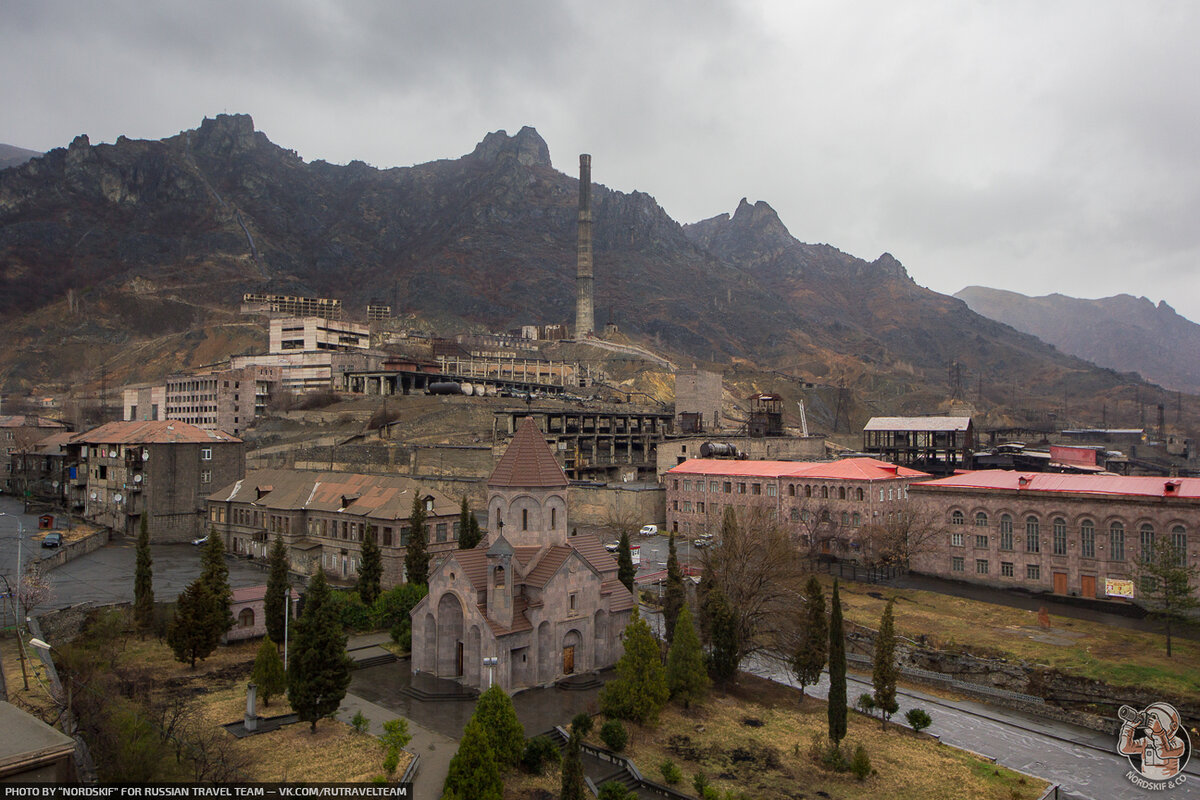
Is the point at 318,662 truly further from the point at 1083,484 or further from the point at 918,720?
the point at 1083,484

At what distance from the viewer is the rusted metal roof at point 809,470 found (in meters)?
56.8

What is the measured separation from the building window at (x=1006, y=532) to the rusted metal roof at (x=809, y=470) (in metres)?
8.30

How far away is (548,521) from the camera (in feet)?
114

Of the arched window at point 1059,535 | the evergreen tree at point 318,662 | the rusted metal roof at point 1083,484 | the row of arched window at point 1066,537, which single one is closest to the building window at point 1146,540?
the row of arched window at point 1066,537

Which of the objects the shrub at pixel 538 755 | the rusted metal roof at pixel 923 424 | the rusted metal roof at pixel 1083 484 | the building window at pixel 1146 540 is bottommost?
the shrub at pixel 538 755

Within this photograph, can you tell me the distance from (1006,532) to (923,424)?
1046 inches

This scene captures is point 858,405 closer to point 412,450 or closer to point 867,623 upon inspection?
point 412,450

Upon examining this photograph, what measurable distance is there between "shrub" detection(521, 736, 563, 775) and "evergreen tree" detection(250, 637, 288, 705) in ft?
33.0

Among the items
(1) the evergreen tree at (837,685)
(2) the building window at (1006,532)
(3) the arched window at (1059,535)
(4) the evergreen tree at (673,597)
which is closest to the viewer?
(1) the evergreen tree at (837,685)

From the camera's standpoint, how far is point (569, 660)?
32.9 meters

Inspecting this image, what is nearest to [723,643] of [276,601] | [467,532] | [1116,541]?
[467,532]

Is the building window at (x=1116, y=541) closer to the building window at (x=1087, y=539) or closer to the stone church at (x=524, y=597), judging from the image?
the building window at (x=1087, y=539)

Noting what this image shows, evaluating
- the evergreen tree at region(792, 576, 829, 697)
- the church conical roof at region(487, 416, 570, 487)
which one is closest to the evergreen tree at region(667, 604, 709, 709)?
the evergreen tree at region(792, 576, 829, 697)

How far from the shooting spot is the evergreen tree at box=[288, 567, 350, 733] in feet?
85.3
